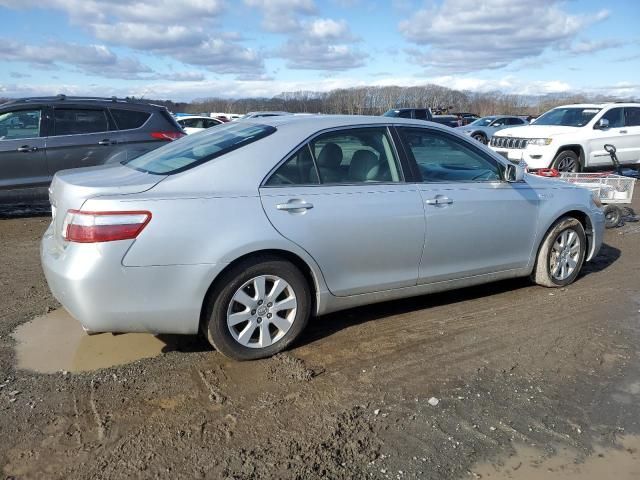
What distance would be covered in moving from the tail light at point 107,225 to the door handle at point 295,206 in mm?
856

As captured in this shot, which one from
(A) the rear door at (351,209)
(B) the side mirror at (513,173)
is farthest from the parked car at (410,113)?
(A) the rear door at (351,209)

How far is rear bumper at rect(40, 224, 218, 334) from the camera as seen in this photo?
11.0 feet

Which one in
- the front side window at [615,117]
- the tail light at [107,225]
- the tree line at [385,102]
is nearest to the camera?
the tail light at [107,225]

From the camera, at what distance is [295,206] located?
12.6ft

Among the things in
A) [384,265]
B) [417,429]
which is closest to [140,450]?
[417,429]

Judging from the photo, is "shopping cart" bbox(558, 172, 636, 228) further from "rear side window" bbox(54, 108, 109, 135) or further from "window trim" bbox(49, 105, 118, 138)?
"rear side window" bbox(54, 108, 109, 135)

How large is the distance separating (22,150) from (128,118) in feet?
5.02

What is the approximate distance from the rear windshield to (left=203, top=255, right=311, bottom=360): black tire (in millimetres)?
761

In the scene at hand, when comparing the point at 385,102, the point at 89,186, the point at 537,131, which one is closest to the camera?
the point at 89,186

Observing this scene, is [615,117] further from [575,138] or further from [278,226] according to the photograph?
[278,226]

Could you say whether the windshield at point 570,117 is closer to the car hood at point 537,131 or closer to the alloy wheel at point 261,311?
the car hood at point 537,131

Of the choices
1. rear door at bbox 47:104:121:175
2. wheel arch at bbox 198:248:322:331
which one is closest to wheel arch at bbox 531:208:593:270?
wheel arch at bbox 198:248:322:331

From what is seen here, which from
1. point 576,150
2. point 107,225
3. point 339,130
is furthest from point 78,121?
point 576,150

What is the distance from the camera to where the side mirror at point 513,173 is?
4.85 metres
